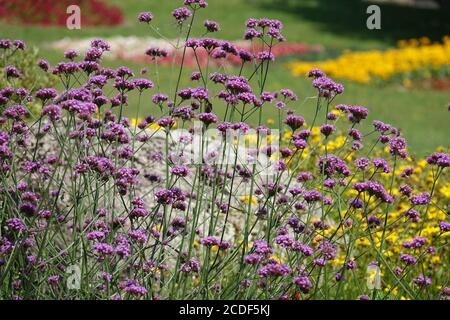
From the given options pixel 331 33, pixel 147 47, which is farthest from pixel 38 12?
Answer: pixel 331 33

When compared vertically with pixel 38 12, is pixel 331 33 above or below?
below

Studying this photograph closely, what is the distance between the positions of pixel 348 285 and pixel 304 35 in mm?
20041

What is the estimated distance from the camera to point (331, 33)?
25.4 meters

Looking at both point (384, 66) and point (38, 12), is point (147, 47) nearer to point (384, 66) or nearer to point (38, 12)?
point (384, 66)

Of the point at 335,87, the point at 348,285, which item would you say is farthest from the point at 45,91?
the point at 348,285

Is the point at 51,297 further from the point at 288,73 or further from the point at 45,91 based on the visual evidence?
the point at 288,73

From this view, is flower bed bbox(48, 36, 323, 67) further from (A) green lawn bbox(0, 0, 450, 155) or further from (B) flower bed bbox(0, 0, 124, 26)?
(B) flower bed bbox(0, 0, 124, 26)

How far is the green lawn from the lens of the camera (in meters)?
13.3

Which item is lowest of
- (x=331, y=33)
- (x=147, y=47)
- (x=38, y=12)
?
(x=331, y=33)

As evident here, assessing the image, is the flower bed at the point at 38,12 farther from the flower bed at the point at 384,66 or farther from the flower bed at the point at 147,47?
the flower bed at the point at 384,66

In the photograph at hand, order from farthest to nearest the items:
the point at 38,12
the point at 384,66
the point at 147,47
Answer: the point at 38,12 → the point at 384,66 → the point at 147,47

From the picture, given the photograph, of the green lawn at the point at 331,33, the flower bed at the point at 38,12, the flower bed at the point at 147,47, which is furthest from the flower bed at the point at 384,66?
the flower bed at the point at 38,12

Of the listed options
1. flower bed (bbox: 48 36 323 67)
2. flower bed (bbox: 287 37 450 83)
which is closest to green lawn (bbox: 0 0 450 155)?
flower bed (bbox: 287 37 450 83)

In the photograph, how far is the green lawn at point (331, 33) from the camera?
13289mm
